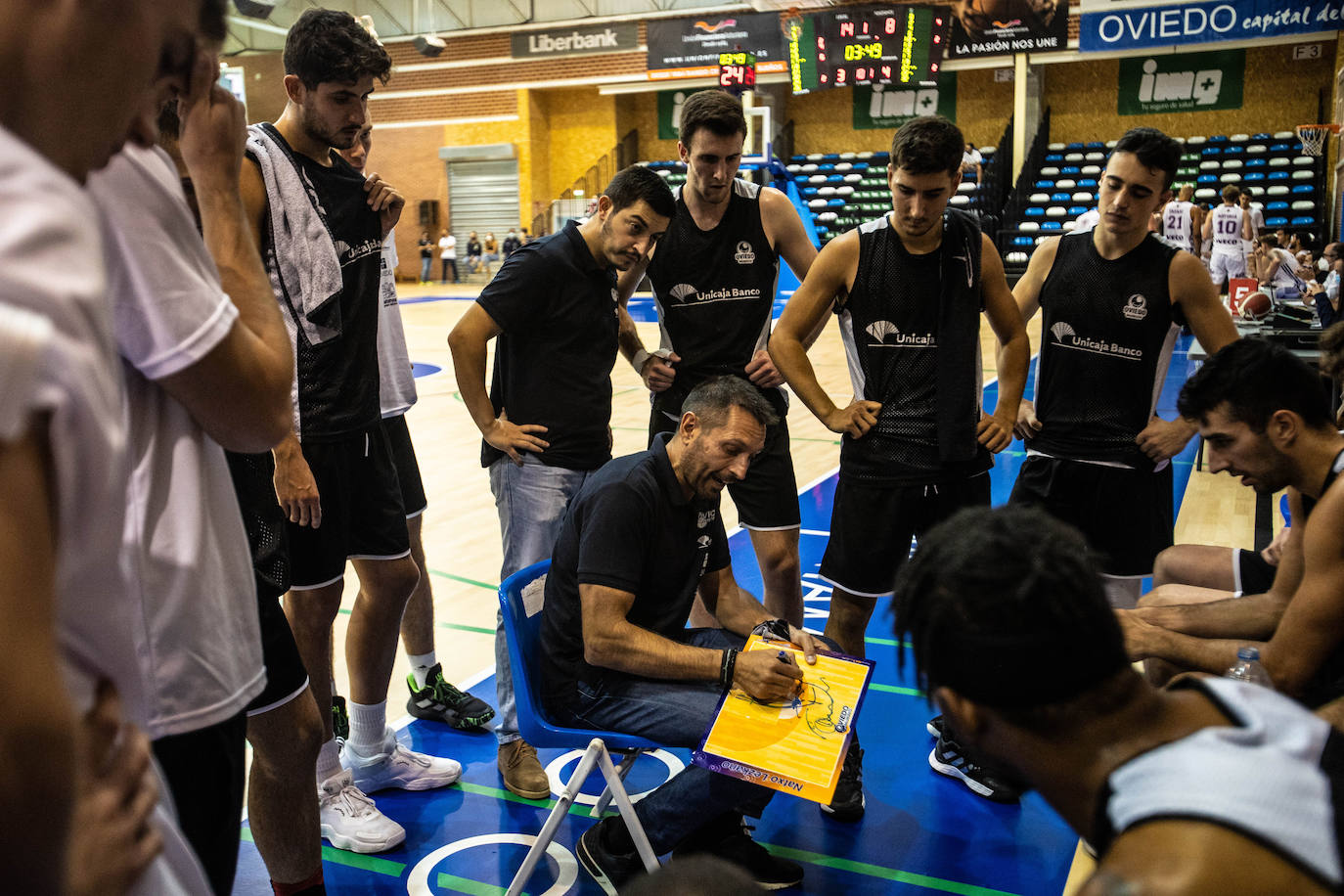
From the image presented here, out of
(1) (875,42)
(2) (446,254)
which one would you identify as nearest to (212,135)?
(1) (875,42)

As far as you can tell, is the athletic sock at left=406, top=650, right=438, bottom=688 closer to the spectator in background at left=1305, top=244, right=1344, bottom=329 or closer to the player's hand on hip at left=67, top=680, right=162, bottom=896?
the player's hand on hip at left=67, top=680, right=162, bottom=896

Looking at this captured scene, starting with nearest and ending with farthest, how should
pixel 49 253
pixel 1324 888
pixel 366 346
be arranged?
pixel 49 253
pixel 1324 888
pixel 366 346

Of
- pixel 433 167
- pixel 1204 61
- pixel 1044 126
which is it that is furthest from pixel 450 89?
pixel 1204 61

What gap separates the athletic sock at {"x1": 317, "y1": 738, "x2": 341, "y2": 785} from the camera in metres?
3.22

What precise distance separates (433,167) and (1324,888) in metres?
29.2

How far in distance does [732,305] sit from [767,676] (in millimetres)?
1736

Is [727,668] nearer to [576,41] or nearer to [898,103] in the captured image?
[898,103]

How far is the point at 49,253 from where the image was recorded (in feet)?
2.07

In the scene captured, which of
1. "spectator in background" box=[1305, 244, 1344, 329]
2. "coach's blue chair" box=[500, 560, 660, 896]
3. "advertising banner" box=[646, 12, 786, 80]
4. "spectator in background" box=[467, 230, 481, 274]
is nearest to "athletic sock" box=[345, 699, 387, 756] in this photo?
"coach's blue chair" box=[500, 560, 660, 896]

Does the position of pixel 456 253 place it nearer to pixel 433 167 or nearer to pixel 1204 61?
pixel 433 167

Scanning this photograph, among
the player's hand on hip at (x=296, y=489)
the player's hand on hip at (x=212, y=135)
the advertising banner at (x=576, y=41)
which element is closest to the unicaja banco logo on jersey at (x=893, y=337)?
the player's hand on hip at (x=296, y=489)

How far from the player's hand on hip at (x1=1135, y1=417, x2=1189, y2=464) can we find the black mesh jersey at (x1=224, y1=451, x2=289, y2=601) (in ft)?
9.17

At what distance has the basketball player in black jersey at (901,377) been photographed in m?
3.54

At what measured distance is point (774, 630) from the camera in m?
3.03
